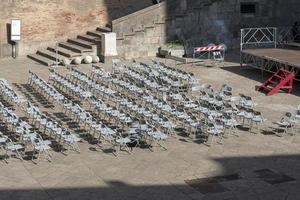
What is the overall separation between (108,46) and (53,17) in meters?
3.77

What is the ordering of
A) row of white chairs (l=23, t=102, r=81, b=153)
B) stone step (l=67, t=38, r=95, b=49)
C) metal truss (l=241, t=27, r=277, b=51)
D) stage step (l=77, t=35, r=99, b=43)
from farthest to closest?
metal truss (l=241, t=27, r=277, b=51) → stage step (l=77, t=35, r=99, b=43) → stone step (l=67, t=38, r=95, b=49) → row of white chairs (l=23, t=102, r=81, b=153)

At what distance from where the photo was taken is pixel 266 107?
20344 mm

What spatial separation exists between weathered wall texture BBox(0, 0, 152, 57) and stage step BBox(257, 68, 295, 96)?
11.3 metres

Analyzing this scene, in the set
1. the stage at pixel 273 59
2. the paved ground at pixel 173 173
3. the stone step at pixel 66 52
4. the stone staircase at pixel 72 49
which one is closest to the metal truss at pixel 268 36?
the stage at pixel 273 59

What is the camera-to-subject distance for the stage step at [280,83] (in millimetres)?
22328

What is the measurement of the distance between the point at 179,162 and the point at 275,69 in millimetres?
11943

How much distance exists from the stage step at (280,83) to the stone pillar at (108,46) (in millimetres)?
8206

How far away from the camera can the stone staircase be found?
28.5 metres

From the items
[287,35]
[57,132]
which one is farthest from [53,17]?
[57,132]

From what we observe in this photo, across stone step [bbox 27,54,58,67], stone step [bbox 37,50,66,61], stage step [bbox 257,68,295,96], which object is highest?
stone step [bbox 37,50,66,61]

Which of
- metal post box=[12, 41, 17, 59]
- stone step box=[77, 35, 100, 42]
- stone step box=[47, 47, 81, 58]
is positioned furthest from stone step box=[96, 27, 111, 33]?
metal post box=[12, 41, 17, 59]

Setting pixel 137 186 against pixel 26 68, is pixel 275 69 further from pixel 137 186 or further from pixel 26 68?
pixel 137 186

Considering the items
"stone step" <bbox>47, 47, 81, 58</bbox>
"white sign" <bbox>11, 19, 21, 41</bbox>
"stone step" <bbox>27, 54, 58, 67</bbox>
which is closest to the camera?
"stone step" <bbox>27, 54, 58, 67</bbox>

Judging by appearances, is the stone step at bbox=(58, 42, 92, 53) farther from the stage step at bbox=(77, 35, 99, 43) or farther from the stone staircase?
the stage step at bbox=(77, 35, 99, 43)
